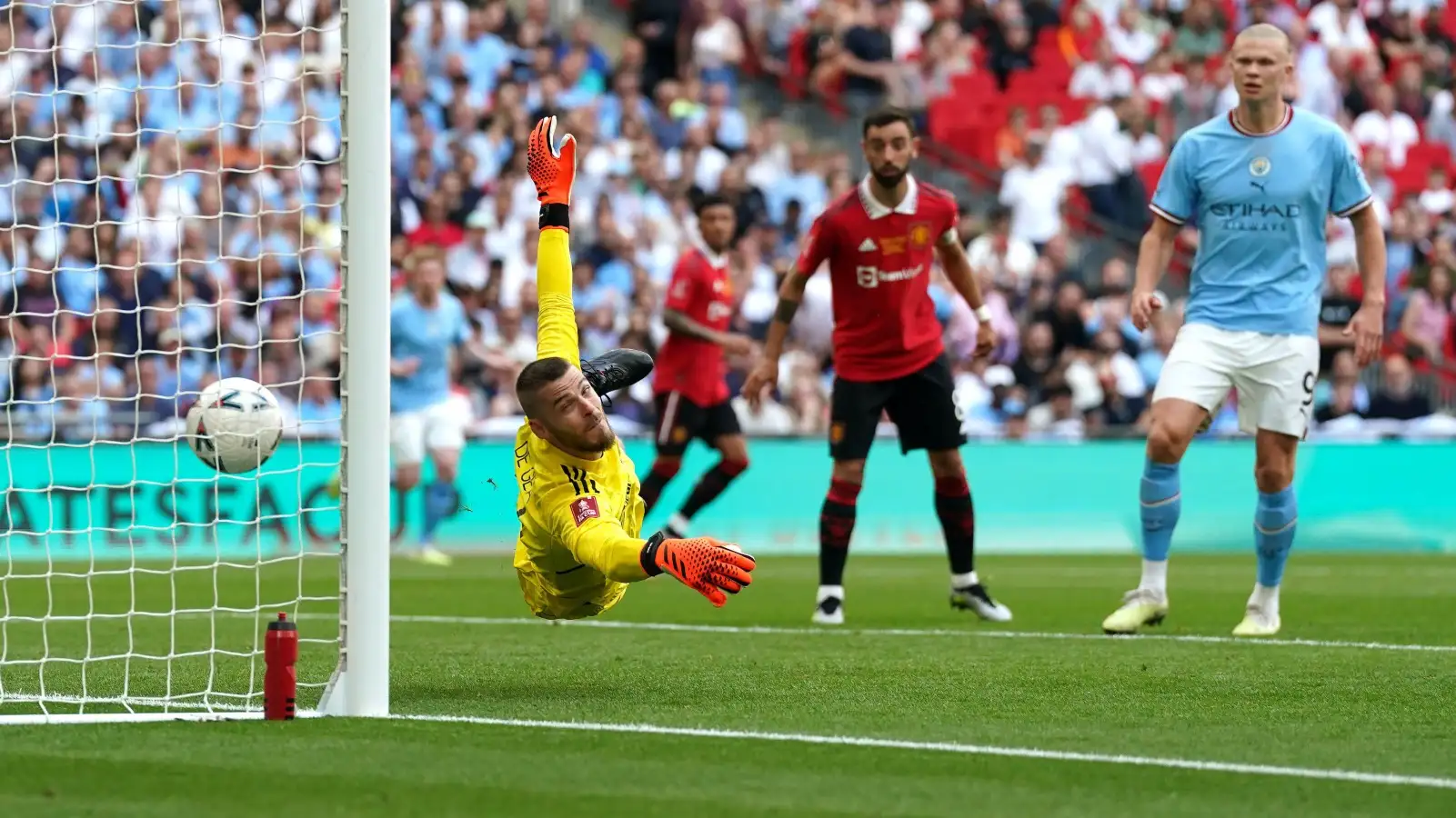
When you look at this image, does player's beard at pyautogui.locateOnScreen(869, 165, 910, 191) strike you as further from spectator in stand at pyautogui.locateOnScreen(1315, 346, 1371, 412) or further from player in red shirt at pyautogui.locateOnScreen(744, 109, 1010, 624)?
spectator in stand at pyautogui.locateOnScreen(1315, 346, 1371, 412)

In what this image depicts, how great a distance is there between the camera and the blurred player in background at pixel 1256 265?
9227 mm

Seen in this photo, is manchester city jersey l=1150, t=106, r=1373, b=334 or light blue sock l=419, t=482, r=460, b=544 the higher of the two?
manchester city jersey l=1150, t=106, r=1373, b=334

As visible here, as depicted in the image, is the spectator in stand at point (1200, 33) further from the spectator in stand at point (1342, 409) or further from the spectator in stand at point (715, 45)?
the spectator in stand at point (1342, 409)

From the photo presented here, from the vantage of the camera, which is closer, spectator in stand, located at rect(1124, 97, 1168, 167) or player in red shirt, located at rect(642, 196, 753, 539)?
player in red shirt, located at rect(642, 196, 753, 539)

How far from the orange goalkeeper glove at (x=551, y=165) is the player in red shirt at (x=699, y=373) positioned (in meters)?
5.84

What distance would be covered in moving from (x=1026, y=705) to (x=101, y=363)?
38.7ft

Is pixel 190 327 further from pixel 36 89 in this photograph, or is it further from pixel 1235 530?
pixel 1235 530

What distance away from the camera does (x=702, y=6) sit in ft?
73.7

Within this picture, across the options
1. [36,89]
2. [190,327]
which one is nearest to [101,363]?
[190,327]

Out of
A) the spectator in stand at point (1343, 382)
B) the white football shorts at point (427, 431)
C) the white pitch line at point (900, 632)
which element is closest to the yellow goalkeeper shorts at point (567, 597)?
the white pitch line at point (900, 632)

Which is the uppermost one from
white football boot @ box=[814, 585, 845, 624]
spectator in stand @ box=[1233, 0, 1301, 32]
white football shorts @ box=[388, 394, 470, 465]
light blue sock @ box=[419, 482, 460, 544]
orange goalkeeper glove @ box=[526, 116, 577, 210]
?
spectator in stand @ box=[1233, 0, 1301, 32]

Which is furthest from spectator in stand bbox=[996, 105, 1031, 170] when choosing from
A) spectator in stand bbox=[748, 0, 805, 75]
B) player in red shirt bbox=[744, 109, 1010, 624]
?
player in red shirt bbox=[744, 109, 1010, 624]

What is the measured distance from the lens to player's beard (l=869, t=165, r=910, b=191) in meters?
10.3

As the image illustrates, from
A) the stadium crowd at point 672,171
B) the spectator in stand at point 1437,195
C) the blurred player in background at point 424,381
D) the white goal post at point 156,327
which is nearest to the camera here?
the white goal post at point 156,327
